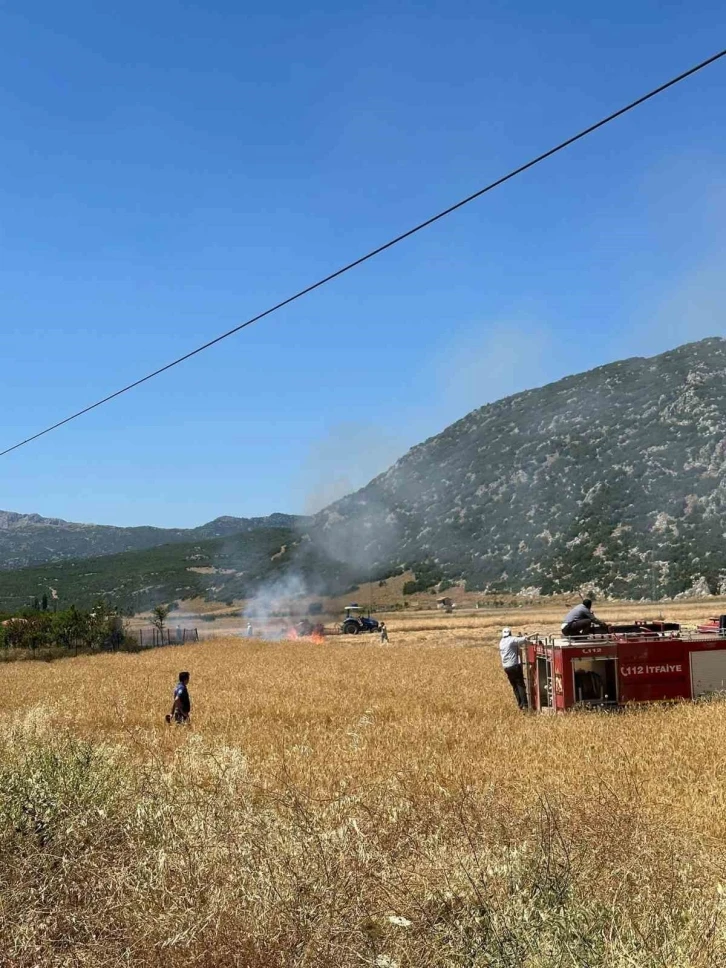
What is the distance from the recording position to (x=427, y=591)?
101938mm

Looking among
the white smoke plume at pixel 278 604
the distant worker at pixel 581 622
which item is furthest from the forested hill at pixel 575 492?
the distant worker at pixel 581 622

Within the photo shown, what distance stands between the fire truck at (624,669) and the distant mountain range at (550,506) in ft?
199

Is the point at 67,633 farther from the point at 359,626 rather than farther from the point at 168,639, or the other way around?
the point at 359,626

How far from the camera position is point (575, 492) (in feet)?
342

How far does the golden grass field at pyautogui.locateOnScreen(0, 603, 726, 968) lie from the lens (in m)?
4.90

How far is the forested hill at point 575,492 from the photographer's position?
8462 centimetres

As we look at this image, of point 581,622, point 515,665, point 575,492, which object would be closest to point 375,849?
point 581,622

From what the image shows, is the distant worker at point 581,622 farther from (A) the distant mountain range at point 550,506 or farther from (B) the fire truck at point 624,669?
(A) the distant mountain range at point 550,506

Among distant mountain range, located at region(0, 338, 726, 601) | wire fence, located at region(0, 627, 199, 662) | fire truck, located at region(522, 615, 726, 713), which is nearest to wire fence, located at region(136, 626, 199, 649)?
wire fence, located at region(0, 627, 199, 662)

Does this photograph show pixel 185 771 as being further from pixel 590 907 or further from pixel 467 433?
pixel 467 433

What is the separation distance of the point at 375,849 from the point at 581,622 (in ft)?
35.7

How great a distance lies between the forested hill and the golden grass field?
221ft

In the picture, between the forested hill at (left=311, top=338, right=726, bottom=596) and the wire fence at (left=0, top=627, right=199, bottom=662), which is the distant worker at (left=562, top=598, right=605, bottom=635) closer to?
the wire fence at (left=0, top=627, right=199, bottom=662)

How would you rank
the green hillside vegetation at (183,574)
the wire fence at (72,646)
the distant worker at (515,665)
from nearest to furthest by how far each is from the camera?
the distant worker at (515,665) < the wire fence at (72,646) < the green hillside vegetation at (183,574)
